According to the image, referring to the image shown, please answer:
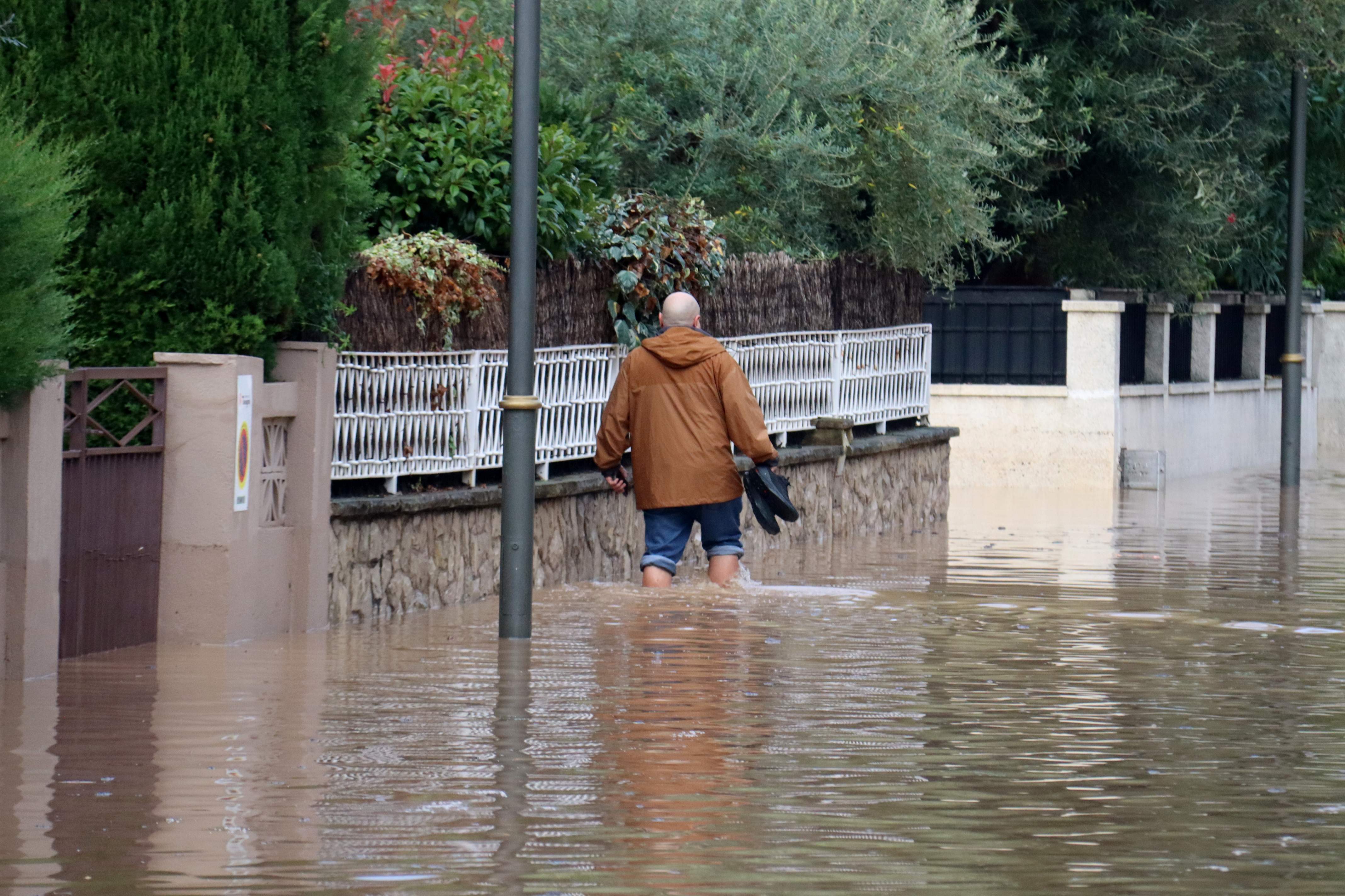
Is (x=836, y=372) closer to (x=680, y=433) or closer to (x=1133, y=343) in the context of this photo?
(x=680, y=433)

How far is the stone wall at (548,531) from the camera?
450 inches

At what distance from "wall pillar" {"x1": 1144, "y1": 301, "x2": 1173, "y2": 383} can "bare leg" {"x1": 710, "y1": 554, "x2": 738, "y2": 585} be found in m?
14.9

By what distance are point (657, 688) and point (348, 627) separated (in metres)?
2.61

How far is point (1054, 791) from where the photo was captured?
6.93 m

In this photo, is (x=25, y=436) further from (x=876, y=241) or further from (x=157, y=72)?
(x=876, y=241)

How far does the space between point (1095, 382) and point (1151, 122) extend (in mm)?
2837

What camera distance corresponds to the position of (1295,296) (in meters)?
24.7

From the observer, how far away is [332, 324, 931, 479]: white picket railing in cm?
1169

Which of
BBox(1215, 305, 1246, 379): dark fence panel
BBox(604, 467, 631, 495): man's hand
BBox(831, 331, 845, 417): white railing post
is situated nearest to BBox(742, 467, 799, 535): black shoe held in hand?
BBox(604, 467, 631, 495): man's hand

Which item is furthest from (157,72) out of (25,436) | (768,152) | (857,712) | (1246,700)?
(768,152)

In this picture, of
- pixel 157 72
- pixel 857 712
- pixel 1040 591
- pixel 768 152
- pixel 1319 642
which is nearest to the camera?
pixel 857 712

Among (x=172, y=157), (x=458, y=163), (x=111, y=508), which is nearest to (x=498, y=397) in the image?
(x=458, y=163)

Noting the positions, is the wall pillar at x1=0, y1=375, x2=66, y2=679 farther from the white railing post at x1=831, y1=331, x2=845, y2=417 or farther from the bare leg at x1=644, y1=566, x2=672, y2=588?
the white railing post at x1=831, y1=331, x2=845, y2=417

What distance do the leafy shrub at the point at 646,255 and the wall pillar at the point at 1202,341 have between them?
1361 centimetres
